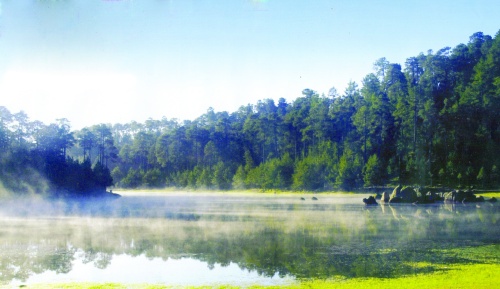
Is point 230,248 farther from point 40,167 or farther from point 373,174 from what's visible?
point 373,174

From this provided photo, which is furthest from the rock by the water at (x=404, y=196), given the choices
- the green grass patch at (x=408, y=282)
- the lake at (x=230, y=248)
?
the green grass patch at (x=408, y=282)

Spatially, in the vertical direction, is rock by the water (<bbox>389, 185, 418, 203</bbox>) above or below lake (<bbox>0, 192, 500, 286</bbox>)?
above

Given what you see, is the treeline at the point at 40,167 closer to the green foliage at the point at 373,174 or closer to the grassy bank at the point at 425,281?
the green foliage at the point at 373,174

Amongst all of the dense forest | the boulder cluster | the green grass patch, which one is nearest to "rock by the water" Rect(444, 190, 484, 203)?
the boulder cluster

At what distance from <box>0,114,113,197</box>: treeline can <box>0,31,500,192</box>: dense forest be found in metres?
0.20

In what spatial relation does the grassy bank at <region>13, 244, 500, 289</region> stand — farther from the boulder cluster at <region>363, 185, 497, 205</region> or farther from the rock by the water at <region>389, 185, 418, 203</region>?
the rock by the water at <region>389, 185, 418, 203</region>

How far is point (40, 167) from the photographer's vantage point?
79.6 m

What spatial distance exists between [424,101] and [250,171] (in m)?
43.1

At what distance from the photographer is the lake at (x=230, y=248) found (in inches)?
803

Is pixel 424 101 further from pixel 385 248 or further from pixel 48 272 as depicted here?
pixel 48 272

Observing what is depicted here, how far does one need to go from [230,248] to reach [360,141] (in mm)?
92734

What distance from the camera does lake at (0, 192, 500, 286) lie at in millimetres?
20391

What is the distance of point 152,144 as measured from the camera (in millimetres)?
170250

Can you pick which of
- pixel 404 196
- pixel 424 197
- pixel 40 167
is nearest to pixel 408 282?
pixel 424 197
